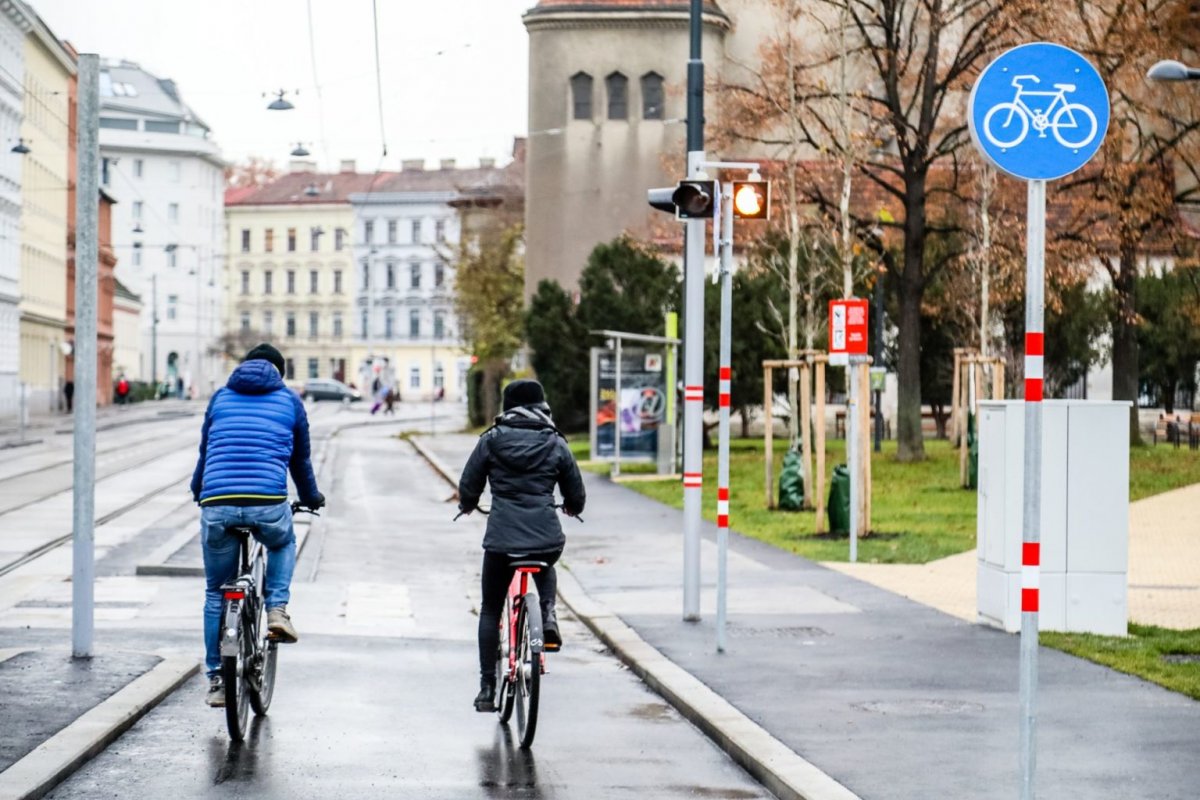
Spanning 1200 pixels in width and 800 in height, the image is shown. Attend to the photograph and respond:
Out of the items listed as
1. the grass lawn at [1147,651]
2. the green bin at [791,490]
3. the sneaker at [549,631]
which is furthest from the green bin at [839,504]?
the sneaker at [549,631]

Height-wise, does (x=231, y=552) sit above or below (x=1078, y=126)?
below

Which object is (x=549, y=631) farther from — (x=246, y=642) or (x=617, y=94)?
(x=617, y=94)

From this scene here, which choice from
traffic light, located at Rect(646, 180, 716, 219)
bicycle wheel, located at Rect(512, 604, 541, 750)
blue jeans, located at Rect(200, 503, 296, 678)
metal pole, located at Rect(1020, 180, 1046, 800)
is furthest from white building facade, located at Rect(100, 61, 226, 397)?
metal pole, located at Rect(1020, 180, 1046, 800)

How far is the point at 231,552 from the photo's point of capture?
10.2 m

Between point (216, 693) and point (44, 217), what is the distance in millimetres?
82893

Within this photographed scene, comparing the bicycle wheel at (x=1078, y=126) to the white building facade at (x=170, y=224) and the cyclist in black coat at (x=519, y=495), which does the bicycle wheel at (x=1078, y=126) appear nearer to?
the cyclist in black coat at (x=519, y=495)

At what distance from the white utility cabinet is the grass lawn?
0.27 meters

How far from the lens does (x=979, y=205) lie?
4281cm

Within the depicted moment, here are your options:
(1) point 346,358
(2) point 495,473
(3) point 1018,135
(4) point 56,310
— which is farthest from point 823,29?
(1) point 346,358

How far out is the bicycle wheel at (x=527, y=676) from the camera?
9758 mm

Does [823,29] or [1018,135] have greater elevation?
[823,29]

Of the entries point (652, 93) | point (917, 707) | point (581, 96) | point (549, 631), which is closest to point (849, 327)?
point (917, 707)

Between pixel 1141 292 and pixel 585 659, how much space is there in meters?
45.5

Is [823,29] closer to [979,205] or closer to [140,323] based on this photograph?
[979,205]
